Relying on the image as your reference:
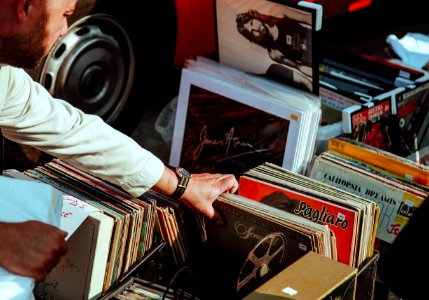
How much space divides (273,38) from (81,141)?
1.16 m

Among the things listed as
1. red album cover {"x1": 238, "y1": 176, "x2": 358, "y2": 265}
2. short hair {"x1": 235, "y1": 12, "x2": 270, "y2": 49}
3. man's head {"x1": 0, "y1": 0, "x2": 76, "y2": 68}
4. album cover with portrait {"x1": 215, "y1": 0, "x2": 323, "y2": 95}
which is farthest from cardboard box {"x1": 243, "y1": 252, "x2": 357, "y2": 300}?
short hair {"x1": 235, "y1": 12, "x2": 270, "y2": 49}

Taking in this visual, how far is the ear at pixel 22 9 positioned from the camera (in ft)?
6.32

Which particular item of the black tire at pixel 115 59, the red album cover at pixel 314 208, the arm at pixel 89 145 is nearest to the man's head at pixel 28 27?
the arm at pixel 89 145

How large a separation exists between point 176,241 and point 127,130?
1.73m

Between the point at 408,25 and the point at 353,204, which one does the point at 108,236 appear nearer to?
the point at 353,204

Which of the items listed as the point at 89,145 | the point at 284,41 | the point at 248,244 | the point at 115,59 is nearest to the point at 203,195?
the point at 248,244

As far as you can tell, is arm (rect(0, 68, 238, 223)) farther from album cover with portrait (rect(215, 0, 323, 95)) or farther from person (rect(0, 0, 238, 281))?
album cover with portrait (rect(215, 0, 323, 95))

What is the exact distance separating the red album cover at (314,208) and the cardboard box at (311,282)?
1.07 feet

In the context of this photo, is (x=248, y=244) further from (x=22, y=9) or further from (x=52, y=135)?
(x=22, y=9)

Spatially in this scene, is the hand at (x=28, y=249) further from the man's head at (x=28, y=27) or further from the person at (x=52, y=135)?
the man's head at (x=28, y=27)

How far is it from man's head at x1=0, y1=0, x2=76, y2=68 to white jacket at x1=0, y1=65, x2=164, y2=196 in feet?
1.03

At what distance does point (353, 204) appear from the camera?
2.63 m

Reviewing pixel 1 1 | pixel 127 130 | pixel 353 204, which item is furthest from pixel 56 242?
pixel 127 130

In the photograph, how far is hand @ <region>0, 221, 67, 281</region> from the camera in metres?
1.83
